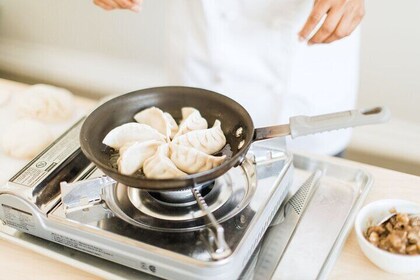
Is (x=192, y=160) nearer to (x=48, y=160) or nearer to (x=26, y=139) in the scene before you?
(x=48, y=160)

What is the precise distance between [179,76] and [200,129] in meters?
0.36

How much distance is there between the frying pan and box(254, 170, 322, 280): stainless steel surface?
144mm

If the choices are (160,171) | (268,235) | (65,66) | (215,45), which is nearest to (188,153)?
(160,171)

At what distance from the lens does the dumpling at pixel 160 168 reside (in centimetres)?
78

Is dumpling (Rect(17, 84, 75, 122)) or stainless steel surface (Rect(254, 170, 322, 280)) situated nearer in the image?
stainless steel surface (Rect(254, 170, 322, 280))

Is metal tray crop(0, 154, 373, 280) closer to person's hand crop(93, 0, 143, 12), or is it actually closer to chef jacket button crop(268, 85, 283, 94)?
chef jacket button crop(268, 85, 283, 94)

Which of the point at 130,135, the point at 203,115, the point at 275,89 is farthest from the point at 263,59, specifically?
the point at 130,135

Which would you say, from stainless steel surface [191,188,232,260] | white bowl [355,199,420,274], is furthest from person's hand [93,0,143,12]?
white bowl [355,199,420,274]

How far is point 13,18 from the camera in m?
2.16

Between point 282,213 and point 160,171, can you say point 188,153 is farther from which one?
point 282,213

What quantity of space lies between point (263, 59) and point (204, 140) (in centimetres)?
34

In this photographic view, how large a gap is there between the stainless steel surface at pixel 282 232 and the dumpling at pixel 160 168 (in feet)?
0.58

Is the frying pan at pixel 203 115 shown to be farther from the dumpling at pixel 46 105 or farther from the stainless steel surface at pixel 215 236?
the dumpling at pixel 46 105

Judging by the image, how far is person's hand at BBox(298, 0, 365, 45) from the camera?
2.86 ft
